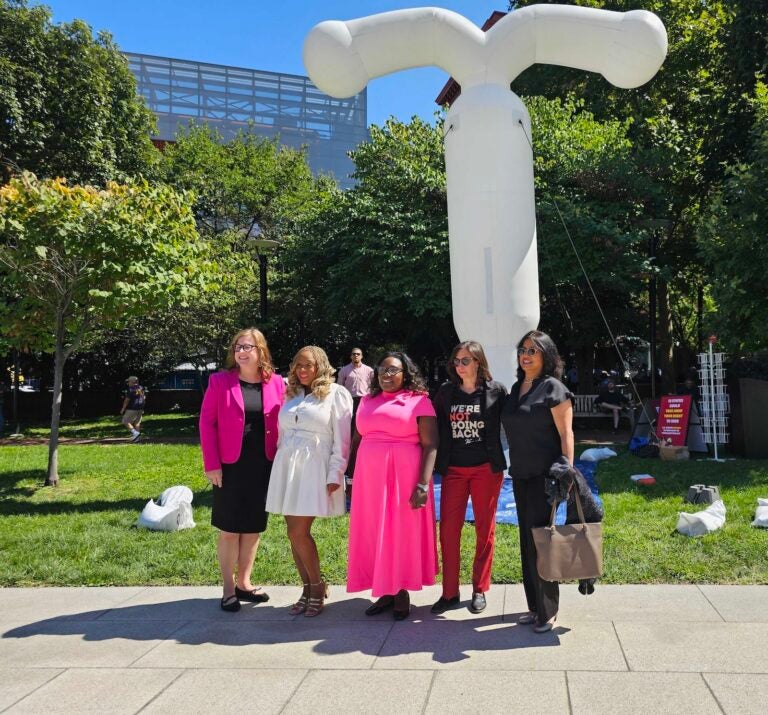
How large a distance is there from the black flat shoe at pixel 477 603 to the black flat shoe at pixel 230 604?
5.20ft

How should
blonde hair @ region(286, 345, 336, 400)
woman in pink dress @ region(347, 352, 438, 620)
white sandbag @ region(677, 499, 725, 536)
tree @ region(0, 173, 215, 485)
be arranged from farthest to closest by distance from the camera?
tree @ region(0, 173, 215, 485)
white sandbag @ region(677, 499, 725, 536)
blonde hair @ region(286, 345, 336, 400)
woman in pink dress @ region(347, 352, 438, 620)

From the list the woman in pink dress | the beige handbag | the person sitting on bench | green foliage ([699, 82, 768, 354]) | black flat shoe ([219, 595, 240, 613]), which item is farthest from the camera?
the person sitting on bench

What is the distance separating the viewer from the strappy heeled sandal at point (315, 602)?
15.7 feet

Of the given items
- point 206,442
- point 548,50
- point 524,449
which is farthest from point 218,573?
point 548,50

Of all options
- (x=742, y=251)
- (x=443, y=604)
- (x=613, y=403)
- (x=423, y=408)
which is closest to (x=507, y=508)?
(x=443, y=604)

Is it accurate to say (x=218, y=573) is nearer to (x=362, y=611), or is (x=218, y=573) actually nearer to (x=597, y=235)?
(x=362, y=611)

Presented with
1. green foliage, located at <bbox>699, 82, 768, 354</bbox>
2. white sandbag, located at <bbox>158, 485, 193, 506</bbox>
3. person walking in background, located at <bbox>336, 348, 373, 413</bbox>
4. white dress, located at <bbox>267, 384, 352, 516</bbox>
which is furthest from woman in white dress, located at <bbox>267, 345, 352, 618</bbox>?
green foliage, located at <bbox>699, 82, 768, 354</bbox>

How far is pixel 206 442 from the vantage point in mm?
4859

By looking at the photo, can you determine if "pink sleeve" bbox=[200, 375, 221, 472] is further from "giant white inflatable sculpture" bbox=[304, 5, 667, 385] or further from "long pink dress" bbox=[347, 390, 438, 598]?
"giant white inflatable sculpture" bbox=[304, 5, 667, 385]

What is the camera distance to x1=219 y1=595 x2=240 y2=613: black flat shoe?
4930 mm

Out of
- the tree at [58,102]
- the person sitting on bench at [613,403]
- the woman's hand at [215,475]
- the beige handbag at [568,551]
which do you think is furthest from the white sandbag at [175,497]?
the tree at [58,102]

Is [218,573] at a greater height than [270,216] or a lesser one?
lesser

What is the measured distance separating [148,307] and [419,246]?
279 inches

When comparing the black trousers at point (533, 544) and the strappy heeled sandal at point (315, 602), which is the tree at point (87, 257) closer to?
the strappy heeled sandal at point (315, 602)
